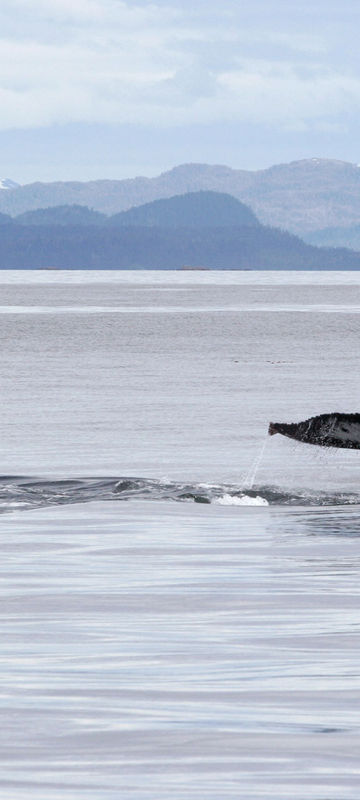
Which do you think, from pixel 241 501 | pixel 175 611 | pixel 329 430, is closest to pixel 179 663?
pixel 175 611

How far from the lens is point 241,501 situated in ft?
77.6

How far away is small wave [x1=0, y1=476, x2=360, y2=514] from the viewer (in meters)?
23.5

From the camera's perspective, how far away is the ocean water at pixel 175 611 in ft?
28.9

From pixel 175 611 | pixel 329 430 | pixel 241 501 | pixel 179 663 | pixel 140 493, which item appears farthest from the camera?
pixel 140 493

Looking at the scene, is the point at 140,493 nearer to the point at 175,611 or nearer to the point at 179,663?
the point at 175,611

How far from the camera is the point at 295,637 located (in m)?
12.7

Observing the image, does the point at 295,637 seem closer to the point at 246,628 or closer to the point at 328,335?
the point at 246,628

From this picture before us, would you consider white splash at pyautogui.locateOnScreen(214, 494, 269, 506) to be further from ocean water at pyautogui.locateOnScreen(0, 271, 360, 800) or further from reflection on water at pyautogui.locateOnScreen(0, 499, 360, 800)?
reflection on water at pyautogui.locateOnScreen(0, 499, 360, 800)

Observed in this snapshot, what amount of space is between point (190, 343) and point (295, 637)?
7984 cm

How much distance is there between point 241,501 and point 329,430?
2.66 meters

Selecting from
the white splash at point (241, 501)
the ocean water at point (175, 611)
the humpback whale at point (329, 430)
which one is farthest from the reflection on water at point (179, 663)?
the white splash at point (241, 501)

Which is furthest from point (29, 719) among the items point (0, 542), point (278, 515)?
point (278, 515)

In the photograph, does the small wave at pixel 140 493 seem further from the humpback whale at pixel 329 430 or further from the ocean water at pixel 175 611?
the humpback whale at pixel 329 430

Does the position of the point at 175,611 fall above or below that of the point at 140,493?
above
